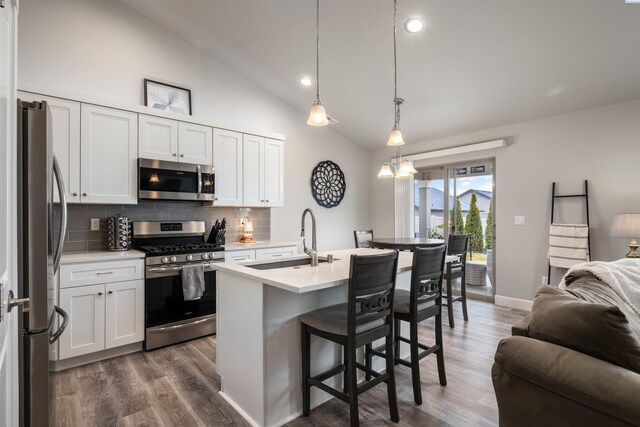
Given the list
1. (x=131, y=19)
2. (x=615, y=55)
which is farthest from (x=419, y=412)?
(x=131, y=19)

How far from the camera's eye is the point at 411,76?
3.65m

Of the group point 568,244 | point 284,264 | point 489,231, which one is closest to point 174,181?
point 284,264

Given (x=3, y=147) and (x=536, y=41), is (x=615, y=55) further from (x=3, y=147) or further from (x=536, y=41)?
(x=3, y=147)

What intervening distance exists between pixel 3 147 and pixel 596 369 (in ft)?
6.37

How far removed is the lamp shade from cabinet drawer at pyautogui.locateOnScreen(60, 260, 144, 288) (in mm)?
4510

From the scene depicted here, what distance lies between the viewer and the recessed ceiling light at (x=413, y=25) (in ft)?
9.49

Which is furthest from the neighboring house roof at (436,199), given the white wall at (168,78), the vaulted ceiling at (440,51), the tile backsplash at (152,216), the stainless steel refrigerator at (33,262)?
the stainless steel refrigerator at (33,262)

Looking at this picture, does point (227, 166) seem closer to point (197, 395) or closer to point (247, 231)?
point (247, 231)

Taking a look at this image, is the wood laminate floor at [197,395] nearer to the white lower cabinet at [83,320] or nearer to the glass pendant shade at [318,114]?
the white lower cabinet at [83,320]

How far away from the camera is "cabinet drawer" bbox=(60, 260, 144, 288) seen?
2629 mm

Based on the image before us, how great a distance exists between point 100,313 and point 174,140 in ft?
5.90

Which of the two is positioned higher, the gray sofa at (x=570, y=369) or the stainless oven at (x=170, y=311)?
the gray sofa at (x=570, y=369)

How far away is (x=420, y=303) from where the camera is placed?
2.19 metres

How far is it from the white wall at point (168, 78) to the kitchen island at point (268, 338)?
2472 millimetres
